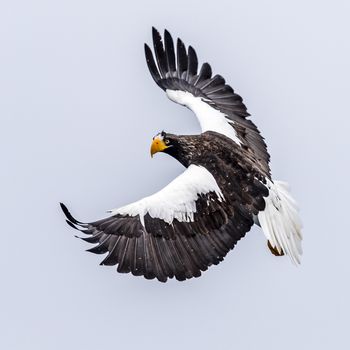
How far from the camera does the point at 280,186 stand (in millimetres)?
13125

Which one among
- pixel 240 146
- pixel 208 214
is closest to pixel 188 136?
pixel 240 146

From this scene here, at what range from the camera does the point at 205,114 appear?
46.7 feet

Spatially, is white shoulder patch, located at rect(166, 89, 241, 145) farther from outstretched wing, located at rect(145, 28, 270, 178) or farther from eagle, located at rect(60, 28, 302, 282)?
eagle, located at rect(60, 28, 302, 282)

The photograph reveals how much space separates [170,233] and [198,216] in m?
0.37

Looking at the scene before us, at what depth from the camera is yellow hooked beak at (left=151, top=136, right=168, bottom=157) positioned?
44.2 ft

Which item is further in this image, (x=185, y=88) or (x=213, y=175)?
(x=185, y=88)

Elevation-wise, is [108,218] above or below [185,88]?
below

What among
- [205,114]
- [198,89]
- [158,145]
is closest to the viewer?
[158,145]

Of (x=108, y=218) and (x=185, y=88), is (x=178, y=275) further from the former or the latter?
(x=185, y=88)

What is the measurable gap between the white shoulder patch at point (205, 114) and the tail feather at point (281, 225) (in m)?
1.20

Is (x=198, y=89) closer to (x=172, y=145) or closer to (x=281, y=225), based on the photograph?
(x=172, y=145)

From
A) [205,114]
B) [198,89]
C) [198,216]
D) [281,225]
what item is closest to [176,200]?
[198,216]

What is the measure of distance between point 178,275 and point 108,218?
3.13 feet

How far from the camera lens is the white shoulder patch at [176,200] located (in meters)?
11.9
